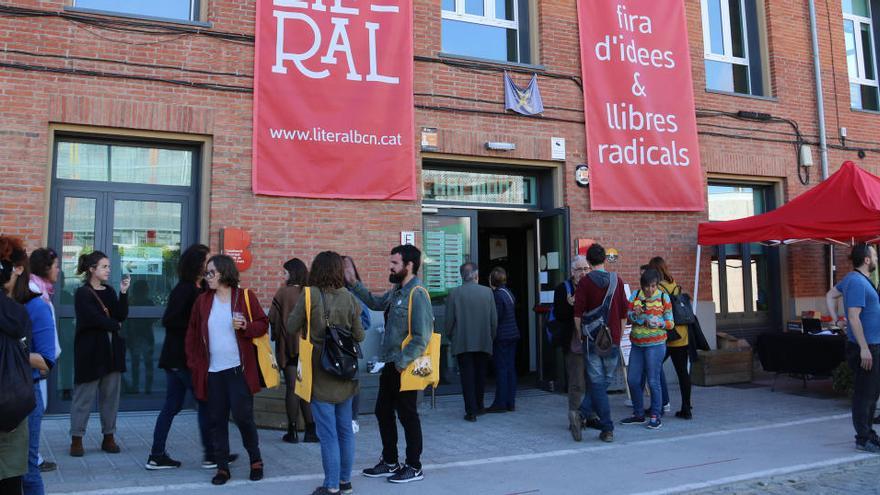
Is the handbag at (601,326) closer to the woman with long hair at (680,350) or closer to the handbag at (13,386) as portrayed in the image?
the woman with long hair at (680,350)

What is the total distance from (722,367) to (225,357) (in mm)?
7716

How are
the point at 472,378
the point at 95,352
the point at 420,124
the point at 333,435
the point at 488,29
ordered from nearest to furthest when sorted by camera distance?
the point at 333,435 < the point at 95,352 < the point at 472,378 < the point at 420,124 < the point at 488,29

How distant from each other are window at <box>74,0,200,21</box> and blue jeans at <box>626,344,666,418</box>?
21.3ft

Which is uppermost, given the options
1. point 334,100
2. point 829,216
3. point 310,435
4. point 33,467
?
point 334,100

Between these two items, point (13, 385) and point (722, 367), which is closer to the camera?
point (13, 385)

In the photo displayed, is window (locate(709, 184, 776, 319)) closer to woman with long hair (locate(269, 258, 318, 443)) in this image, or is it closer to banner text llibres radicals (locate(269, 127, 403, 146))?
banner text llibres radicals (locate(269, 127, 403, 146))

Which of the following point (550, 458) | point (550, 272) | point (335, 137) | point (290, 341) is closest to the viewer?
point (550, 458)

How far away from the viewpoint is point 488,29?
10.2m

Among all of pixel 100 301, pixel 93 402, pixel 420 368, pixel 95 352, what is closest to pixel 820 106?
pixel 420 368

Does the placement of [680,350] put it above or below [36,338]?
below

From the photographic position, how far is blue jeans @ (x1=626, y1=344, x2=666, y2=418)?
727 centimetres

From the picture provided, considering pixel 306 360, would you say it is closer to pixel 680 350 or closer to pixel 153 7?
pixel 680 350

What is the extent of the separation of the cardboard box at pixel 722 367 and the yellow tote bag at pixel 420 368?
628 cm

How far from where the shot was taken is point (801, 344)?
9.18m
